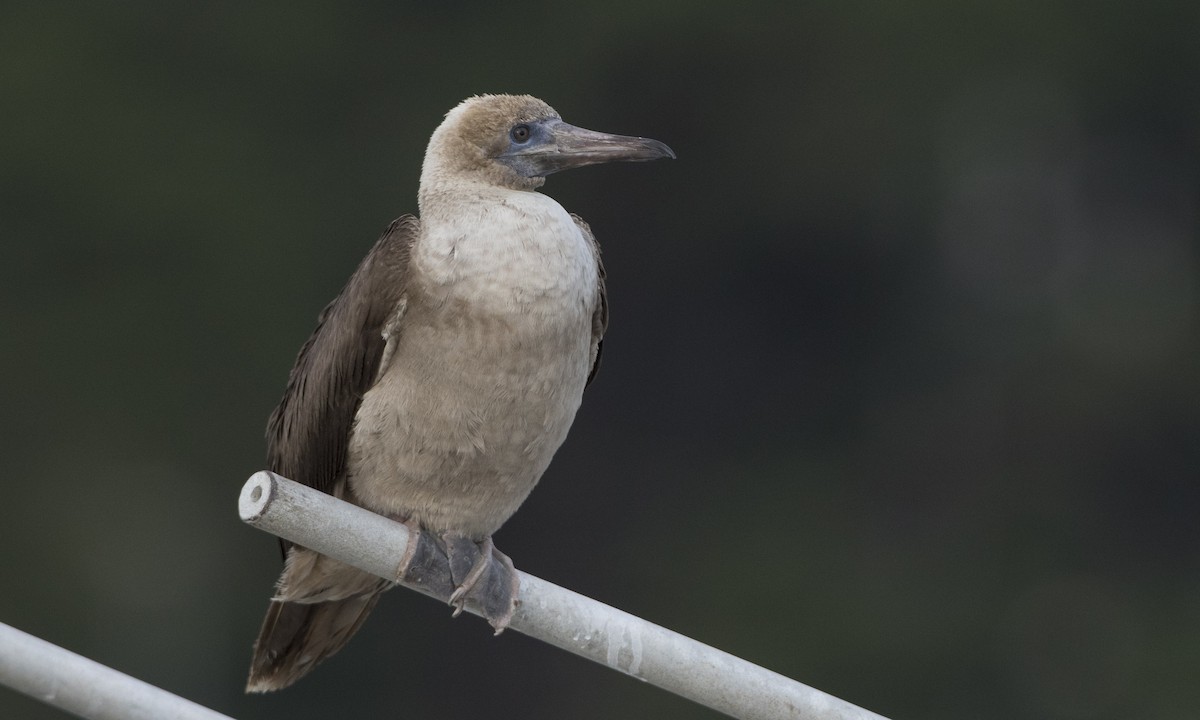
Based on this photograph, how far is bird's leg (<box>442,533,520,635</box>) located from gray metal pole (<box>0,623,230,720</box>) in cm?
97

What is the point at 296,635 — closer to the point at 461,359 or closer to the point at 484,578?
the point at 484,578

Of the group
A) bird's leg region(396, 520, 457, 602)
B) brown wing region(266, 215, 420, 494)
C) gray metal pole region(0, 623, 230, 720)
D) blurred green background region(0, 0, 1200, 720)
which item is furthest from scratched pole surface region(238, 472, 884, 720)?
blurred green background region(0, 0, 1200, 720)

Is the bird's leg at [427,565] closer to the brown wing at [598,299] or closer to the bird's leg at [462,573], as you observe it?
the bird's leg at [462,573]

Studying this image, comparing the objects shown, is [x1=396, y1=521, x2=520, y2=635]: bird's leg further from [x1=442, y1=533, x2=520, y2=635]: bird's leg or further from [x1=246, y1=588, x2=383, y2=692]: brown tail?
[x1=246, y1=588, x2=383, y2=692]: brown tail

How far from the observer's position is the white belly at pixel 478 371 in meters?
4.19

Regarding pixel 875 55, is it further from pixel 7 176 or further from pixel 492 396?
pixel 492 396

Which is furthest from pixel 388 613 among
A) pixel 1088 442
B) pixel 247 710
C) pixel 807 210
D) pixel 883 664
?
pixel 1088 442

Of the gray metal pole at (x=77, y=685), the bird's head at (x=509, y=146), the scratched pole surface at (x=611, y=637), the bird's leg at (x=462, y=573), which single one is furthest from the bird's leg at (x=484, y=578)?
the gray metal pole at (x=77, y=685)

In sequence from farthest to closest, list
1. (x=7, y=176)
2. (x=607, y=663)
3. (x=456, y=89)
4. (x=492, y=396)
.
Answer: (x=456, y=89)
(x=7, y=176)
(x=492, y=396)
(x=607, y=663)

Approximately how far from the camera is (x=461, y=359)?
4.22m

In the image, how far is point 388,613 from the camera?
1104 centimetres

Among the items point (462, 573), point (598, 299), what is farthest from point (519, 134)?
point (462, 573)

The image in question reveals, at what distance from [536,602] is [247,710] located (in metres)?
7.43

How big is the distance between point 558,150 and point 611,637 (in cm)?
129
